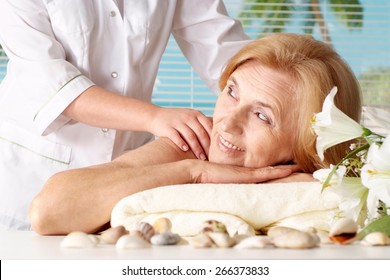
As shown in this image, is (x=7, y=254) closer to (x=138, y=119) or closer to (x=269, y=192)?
(x=269, y=192)

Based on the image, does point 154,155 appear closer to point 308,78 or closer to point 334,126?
point 308,78

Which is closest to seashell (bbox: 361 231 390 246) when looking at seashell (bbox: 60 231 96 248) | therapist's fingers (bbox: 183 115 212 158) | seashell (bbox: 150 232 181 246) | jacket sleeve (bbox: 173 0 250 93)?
seashell (bbox: 150 232 181 246)

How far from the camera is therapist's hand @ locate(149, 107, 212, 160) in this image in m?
1.94

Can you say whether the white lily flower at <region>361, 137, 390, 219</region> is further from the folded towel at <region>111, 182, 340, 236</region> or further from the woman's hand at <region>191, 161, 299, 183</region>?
the woman's hand at <region>191, 161, 299, 183</region>

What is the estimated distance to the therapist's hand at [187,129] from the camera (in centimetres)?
194

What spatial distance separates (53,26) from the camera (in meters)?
2.34

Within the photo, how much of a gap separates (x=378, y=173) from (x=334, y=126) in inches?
5.4

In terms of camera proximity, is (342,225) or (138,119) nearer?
(342,225)

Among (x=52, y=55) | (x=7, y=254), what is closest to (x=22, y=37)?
(x=52, y=55)

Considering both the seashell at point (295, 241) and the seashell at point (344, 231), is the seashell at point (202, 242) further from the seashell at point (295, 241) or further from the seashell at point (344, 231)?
the seashell at point (344, 231)

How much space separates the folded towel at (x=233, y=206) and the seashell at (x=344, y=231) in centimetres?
19

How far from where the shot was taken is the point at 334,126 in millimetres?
1394
